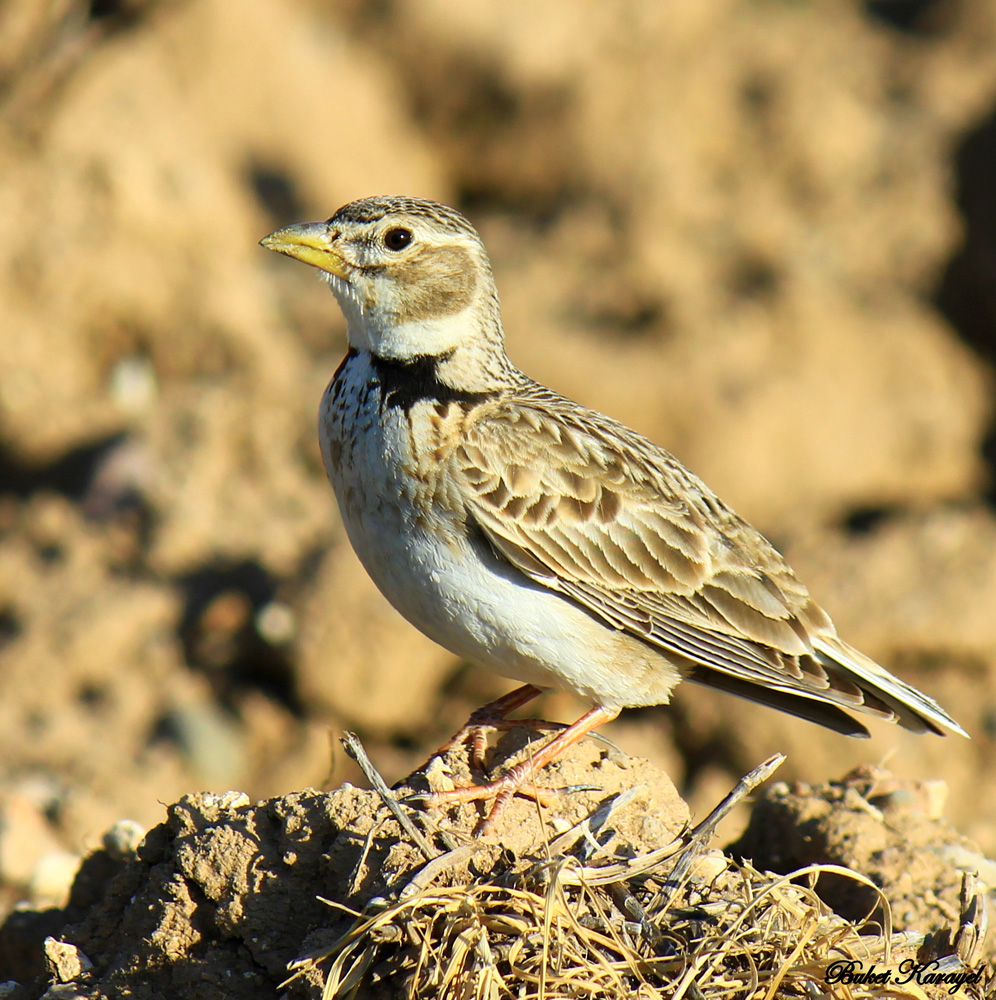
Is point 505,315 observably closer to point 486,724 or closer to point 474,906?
point 486,724

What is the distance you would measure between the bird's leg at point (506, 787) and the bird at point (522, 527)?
0.02m

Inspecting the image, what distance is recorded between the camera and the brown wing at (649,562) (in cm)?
508

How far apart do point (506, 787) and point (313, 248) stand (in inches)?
97.7

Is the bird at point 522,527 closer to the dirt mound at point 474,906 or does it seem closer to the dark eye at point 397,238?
the dark eye at point 397,238

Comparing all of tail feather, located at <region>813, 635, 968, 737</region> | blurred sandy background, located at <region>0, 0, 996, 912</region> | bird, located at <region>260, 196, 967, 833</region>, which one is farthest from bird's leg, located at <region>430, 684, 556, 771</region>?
blurred sandy background, located at <region>0, 0, 996, 912</region>

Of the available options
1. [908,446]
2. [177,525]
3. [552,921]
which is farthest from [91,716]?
[908,446]

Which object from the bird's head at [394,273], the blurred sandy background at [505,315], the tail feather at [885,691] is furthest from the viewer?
the blurred sandy background at [505,315]

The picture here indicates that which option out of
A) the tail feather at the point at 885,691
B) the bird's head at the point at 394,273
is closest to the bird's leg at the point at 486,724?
the tail feather at the point at 885,691

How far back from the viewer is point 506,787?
4352 mm

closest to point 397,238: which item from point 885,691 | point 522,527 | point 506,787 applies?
point 522,527

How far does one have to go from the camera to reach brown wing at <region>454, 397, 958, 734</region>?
16.7ft

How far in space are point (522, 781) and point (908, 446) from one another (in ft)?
25.2

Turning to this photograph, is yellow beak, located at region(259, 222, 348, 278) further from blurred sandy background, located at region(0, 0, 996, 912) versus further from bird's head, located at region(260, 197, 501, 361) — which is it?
blurred sandy background, located at region(0, 0, 996, 912)

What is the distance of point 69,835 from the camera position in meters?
7.20
